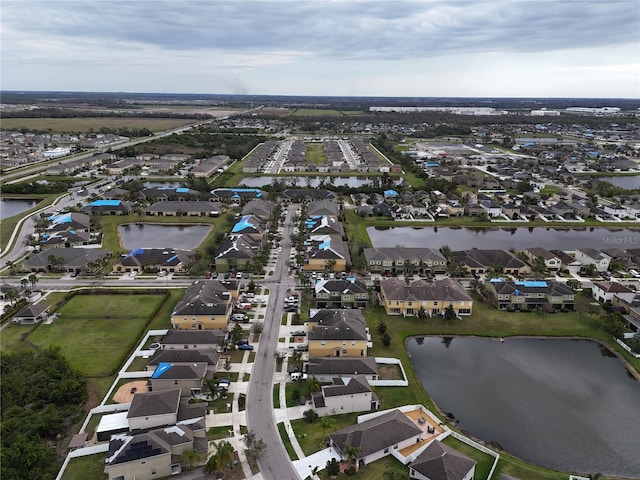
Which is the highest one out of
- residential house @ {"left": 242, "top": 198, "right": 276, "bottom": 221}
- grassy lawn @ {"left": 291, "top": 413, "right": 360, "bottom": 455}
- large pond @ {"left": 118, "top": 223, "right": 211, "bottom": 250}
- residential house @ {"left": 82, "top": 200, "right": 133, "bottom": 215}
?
residential house @ {"left": 242, "top": 198, "right": 276, "bottom": 221}

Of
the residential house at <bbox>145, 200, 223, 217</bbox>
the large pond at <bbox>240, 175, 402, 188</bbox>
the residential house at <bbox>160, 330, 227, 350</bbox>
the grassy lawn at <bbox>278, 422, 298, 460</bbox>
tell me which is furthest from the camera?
the large pond at <bbox>240, 175, 402, 188</bbox>

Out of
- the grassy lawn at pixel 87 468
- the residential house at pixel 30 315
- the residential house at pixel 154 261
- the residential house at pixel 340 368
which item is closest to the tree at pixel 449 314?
the residential house at pixel 340 368

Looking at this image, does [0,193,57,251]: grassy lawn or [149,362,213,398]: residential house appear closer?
[149,362,213,398]: residential house

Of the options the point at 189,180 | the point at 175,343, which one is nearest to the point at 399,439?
the point at 175,343

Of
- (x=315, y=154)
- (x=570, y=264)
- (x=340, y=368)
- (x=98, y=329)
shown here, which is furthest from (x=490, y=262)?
(x=315, y=154)

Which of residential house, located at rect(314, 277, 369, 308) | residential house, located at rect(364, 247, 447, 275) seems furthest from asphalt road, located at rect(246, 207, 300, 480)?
residential house, located at rect(364, 247, 447, 275)

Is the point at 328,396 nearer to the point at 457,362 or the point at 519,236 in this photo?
the point at 457,362

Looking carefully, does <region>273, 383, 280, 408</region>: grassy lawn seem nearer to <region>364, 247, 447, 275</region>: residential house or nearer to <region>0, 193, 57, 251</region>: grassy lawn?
<region>364, 247, 447, 275</region>: residential house
